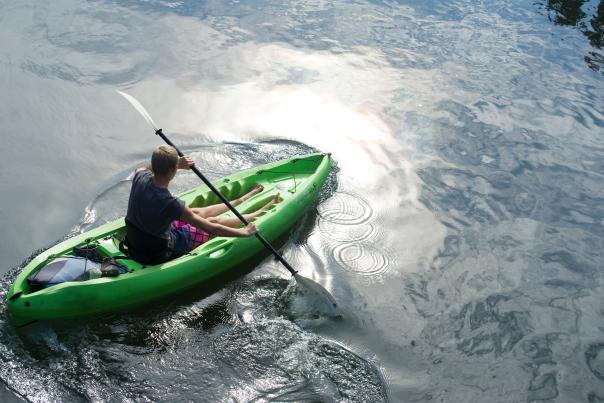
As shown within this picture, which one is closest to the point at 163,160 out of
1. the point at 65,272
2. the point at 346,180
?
the point at 65,272

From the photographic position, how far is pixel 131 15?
12570 millimetres

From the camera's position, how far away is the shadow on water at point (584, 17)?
13.1 meters

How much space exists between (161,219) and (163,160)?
0.64 metres

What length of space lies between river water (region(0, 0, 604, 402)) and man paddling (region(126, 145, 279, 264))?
1.96 ft

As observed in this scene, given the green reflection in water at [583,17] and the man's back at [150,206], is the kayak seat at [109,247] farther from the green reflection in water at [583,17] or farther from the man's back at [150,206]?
the green reflection in water at [583,17]

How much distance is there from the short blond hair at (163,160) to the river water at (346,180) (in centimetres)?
157

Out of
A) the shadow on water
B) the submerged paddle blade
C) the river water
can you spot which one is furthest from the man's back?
the shadow on water

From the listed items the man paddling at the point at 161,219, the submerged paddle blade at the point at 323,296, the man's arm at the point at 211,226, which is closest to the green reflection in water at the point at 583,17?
the submerged paddle blade at the point at 323,296

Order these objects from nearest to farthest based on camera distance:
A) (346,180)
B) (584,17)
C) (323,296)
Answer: (323,296), (346,180), (584,17)

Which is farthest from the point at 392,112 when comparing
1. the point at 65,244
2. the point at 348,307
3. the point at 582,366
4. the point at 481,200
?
the point at 65,244

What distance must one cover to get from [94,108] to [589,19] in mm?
11671

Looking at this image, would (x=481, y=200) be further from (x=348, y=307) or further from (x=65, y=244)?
(x=65, y=244)

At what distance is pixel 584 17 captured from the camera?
14.1 m

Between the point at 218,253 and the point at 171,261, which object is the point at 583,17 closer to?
the point at 218,253
